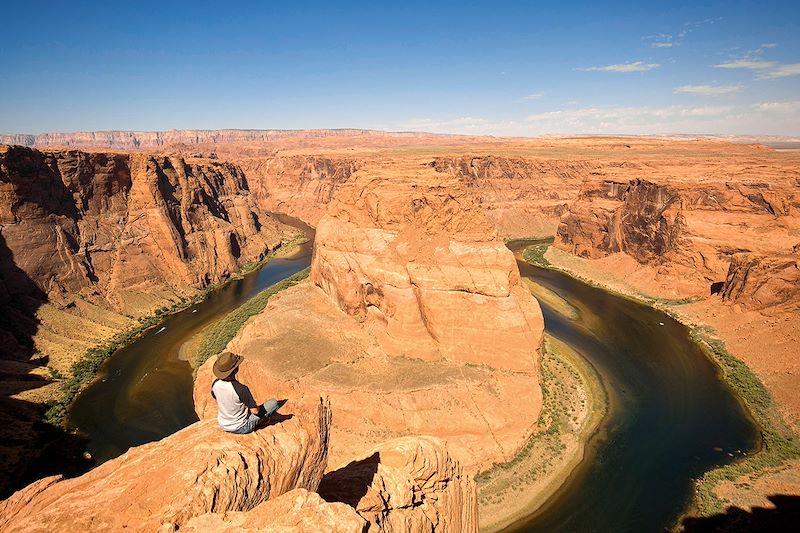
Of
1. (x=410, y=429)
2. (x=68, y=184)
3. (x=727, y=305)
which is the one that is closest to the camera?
(x=410, y=429)

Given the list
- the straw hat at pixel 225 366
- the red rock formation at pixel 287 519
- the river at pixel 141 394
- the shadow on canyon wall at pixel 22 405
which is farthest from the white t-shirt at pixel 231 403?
the shadow on canyon wall at pixel 22 405

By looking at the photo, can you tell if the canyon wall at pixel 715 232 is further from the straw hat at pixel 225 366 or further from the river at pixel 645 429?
the straw hat at pixel 225 366

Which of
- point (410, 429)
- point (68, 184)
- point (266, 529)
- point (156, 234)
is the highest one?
point (68, 184)

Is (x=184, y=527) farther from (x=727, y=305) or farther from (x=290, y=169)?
(x=290, y=169)

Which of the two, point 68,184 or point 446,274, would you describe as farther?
point 68,184

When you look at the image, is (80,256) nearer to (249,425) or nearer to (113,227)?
(113,227)

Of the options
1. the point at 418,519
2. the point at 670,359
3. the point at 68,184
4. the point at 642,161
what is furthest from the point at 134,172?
the point at 642,161

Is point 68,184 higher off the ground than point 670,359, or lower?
higher
